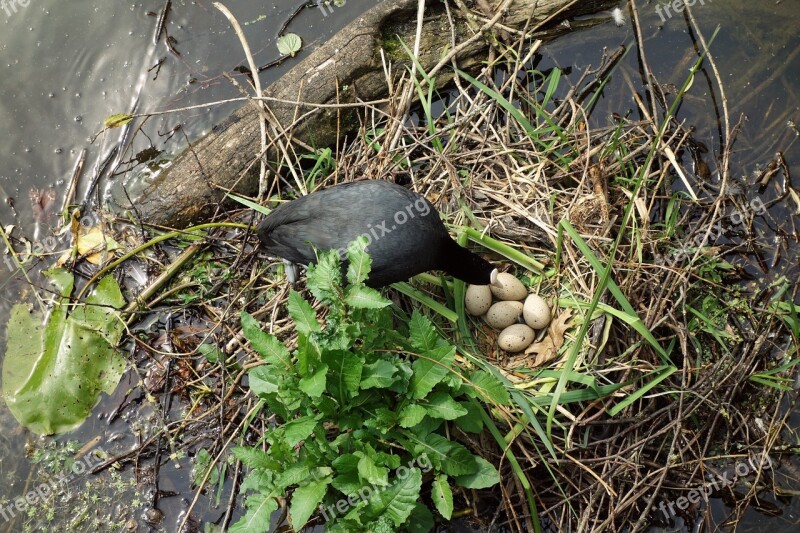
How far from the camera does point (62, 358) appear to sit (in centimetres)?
386

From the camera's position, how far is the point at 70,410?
3.82 m

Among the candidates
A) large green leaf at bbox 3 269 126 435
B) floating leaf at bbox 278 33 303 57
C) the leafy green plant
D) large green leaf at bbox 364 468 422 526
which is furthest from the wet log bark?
large green leaf at bbox 364 468 422 526

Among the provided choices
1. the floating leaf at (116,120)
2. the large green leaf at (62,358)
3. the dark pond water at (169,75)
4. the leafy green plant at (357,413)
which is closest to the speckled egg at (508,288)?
the leafy green plant at (357,413)

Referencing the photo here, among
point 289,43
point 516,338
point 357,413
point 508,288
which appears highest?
point 289,43

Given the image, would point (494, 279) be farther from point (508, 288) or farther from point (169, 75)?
point (169, 75)

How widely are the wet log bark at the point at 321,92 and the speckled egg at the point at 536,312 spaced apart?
1.40 metres

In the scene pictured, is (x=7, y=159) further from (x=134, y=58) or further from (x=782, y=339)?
(x=782, y=339)

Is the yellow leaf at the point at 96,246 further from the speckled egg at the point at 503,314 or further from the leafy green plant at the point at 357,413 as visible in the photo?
the speckled egg at the point at 503,314

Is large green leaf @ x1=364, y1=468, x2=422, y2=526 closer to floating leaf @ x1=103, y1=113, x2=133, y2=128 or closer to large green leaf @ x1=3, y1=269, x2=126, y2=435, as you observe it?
large green leaf @ x1=3, y1=269, x2=126, y2=435

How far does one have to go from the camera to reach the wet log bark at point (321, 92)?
4.00m

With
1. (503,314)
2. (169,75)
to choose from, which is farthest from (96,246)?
(503,314)

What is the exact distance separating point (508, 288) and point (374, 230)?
83 centimetres

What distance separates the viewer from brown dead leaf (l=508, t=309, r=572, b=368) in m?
→ 3.60

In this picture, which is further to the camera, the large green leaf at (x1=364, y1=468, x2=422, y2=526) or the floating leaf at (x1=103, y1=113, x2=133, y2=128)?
the floating leaf at (x1=103, y1=113, x2=133, y2=128)
